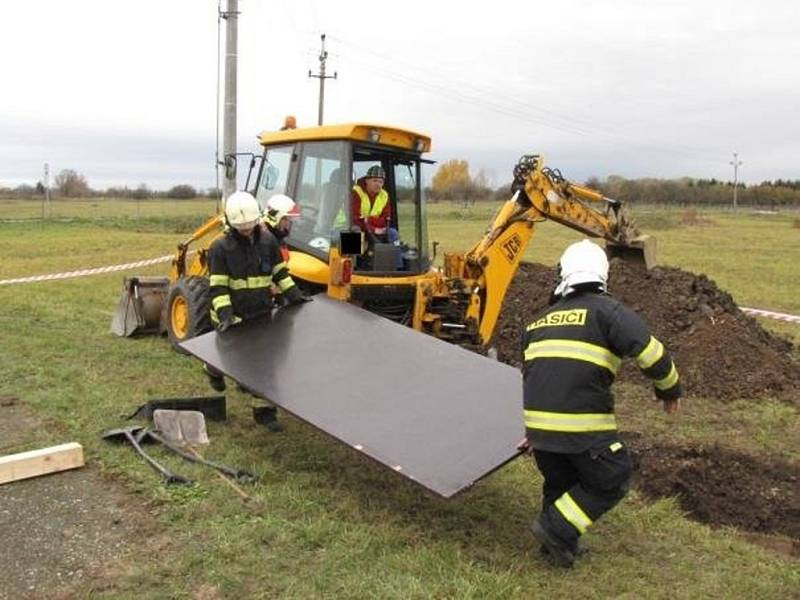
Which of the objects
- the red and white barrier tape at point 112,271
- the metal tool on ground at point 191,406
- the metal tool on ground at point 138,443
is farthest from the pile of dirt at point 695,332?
the metal tool on ground at point 138,443

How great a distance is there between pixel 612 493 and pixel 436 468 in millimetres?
947

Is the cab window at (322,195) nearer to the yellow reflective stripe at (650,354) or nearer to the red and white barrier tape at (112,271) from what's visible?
the yellow reflective stripe at (650,354)

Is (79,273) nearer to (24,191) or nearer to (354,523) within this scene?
(354,523)

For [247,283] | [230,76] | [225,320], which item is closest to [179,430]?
[225,320]

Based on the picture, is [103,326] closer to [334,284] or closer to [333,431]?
[334,284]

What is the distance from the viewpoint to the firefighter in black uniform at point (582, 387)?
13.1 feet

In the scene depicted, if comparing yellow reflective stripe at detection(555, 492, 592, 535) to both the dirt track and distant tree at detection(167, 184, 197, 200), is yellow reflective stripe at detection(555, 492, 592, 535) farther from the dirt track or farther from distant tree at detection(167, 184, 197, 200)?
distant tree at detection(167, 184, 197, 200)

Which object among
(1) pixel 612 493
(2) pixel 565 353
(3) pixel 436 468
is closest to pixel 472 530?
(3) pixel 436 468

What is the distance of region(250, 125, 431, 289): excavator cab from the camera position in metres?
7.32

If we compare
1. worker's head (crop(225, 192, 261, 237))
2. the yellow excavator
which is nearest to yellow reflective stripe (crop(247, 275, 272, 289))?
worker's head (crop(225, 192, 261, 237))

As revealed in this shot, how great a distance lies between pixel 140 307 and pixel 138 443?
172 inches

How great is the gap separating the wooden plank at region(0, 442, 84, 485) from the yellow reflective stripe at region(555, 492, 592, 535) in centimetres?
325

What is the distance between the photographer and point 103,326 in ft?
35.1

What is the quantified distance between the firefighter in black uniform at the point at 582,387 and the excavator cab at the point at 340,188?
3.35m
